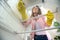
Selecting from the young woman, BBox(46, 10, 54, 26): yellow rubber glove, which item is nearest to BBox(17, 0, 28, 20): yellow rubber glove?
the young woman

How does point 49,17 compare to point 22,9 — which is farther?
point 22,9

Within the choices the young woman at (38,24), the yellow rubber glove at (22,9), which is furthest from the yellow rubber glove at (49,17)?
the yellow rubber glove at (22,9)

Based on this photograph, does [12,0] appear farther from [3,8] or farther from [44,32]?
[44,32]

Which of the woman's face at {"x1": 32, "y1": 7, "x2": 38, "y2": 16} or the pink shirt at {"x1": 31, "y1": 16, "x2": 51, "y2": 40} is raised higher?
the woman's face at {"x1": 32, "y1": 7, "x2": 38, "y2": 16}

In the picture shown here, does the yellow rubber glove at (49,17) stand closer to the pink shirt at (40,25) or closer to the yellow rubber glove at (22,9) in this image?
the pink shirt at (40,25)

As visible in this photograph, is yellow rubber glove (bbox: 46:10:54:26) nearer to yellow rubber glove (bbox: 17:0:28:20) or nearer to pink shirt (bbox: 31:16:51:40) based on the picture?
pink shirt (bbox: 31:16:51:40)

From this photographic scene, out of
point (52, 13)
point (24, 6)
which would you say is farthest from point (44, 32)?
point (24, 6)

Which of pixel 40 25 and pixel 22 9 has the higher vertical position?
pixel 22 9

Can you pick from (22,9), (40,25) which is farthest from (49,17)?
(22,9)

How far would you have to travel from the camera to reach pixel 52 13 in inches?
35.9

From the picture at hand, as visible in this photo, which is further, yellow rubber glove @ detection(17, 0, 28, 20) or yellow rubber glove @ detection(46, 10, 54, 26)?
yellow rubber glove @ detection(17, 0, 28, 20)

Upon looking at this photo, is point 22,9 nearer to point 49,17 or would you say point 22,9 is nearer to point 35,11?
point 35,11

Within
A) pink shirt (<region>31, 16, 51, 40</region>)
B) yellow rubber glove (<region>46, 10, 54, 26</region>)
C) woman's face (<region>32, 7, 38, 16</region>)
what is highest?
woman's face (<region>32, 7, 38, 16</region>)

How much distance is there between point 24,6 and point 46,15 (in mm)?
196
